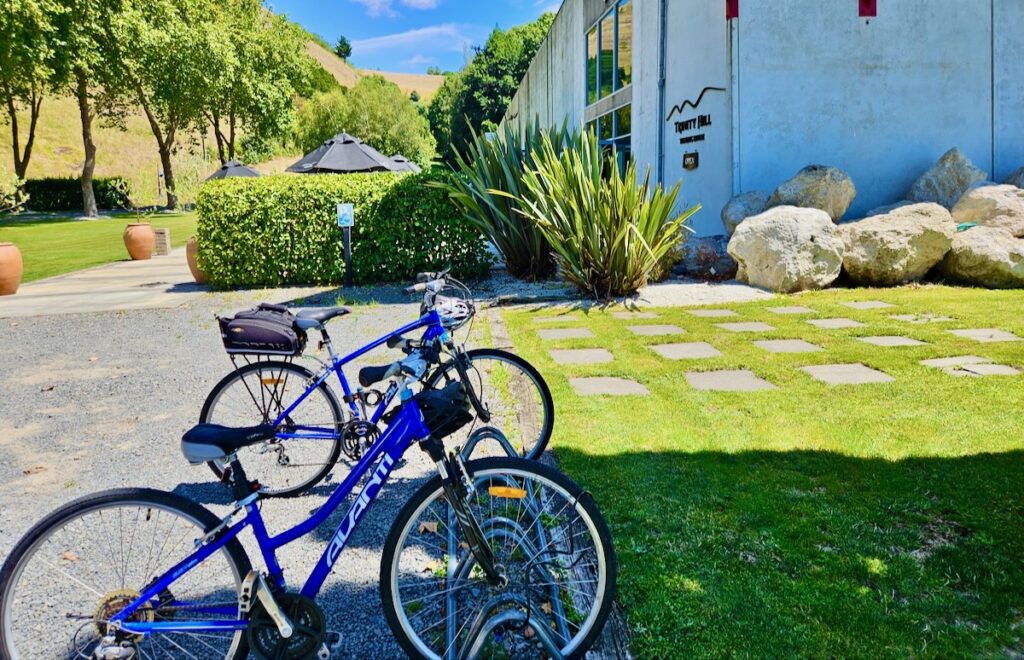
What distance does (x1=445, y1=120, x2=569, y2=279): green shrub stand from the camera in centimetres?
963

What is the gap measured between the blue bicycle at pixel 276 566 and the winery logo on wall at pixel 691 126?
1032 centimetres

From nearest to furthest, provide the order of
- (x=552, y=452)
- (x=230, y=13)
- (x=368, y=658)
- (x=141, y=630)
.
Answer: (x=141, y=630)
(x=368, y=658)
(x=552, y=452)
(x=230, y=13)

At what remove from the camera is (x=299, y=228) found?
34.4 ft

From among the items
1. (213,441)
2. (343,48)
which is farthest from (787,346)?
(343,48)

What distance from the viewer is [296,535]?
7.59 ft

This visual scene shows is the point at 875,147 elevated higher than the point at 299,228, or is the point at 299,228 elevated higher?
the point at 875,147

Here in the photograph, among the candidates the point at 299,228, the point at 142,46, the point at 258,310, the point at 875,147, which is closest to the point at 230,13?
the point at 142,46

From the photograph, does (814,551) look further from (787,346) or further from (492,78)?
(492,78)

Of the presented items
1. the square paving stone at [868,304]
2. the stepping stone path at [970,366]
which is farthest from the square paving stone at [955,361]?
the square paving stone at [868,304]

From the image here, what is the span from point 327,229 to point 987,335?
26.1ft

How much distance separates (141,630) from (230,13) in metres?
45.8

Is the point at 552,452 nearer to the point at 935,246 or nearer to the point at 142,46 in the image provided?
the point at 935,246

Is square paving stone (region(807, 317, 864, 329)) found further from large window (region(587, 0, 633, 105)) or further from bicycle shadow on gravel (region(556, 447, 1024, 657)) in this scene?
large window (region(587, 0, 633, 105))

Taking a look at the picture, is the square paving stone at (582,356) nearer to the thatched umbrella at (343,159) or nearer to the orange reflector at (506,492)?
the orange reflector at (506,492)
